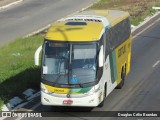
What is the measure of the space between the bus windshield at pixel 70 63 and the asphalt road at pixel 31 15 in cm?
1778

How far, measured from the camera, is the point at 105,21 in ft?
61.8

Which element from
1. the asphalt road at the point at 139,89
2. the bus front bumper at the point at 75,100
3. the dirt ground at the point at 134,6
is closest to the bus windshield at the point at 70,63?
the bus front bumper at the point at 75,100

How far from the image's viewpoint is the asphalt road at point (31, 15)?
40.1 meters

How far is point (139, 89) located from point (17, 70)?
5429mm

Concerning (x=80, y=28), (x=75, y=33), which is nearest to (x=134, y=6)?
(x=80, y=28)

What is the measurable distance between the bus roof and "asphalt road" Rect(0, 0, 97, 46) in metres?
16.4

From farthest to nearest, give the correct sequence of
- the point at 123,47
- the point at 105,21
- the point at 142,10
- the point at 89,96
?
the point at 142,10 < the point at 123,47 < the point at 105,21 < the point at 89,96

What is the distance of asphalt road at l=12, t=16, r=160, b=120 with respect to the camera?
18.1m

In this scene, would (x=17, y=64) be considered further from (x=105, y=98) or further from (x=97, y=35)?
(x=97, y=35)

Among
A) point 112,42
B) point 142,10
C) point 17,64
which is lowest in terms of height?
point 142,10

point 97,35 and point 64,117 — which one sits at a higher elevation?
point 97,35

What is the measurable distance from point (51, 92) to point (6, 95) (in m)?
2.60

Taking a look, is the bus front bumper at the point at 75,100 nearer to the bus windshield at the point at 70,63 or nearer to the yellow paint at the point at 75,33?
the bus windshield at the point at 70,63

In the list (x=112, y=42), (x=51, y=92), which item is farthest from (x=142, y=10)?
(x=51, y=92)
